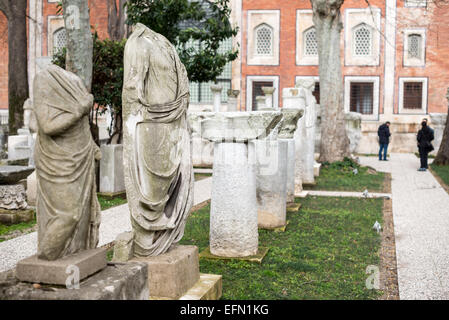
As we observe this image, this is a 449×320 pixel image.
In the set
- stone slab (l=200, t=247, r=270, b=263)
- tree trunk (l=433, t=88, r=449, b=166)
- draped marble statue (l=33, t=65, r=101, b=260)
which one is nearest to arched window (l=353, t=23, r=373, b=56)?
tree trunk (l=433, t=88, r=449, b=166)

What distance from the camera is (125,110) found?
14.5 feet

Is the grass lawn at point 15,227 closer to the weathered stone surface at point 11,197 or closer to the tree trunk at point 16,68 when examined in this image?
the weathered stone surface at point 11,197

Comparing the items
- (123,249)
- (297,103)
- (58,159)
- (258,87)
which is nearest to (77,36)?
(297,103)

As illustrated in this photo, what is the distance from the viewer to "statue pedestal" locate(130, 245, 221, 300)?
420 cm

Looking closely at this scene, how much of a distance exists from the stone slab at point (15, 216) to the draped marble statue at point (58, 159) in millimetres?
5605

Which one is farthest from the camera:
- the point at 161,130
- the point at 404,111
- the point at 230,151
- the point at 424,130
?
the point at 404,111

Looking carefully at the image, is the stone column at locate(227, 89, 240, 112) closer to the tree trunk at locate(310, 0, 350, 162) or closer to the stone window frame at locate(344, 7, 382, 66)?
the tree trunk at locate(310, 0, 350, 162)

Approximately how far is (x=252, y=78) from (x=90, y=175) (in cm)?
2716

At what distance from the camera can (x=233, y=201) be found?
6.01 metres

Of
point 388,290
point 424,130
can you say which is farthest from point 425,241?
point 424,130

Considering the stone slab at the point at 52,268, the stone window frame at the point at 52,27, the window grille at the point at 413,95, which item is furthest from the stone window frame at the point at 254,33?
the stone slab at the point at 52,268

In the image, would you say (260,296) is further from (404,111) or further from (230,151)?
(404,111)

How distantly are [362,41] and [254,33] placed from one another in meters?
6.10

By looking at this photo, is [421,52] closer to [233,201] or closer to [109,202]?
[109,202]
